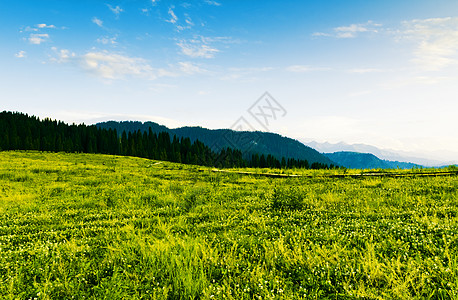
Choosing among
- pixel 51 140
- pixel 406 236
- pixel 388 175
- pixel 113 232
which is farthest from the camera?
pixel 51 140

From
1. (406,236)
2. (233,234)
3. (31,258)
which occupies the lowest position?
(31,258)

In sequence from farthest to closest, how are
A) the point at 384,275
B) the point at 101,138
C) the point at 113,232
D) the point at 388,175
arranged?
1. the point at 101,138
2. the point at 388,175
3. the point at 113,232
4. the point at 384,275

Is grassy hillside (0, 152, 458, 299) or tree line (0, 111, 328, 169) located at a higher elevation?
tree line (0, 111, 328, 169)

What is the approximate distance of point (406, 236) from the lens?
17.3 ft

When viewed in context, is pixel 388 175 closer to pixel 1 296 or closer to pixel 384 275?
pixel 384 275

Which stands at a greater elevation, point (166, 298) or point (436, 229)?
point (436, 229)

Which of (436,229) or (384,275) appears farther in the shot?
(436,229)

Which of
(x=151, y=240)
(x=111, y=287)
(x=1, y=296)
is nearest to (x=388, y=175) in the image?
(x=151, y=240)

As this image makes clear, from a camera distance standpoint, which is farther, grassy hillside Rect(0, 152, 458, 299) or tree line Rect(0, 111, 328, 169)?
tree line Rect(0, 111, 328, 169)

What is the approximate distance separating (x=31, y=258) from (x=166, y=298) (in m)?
3.96

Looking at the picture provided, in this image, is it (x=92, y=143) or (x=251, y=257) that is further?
(x=92, y=143)

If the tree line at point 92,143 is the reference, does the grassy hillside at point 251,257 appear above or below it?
below

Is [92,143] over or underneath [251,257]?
over

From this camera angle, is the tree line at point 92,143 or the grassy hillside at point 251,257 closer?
the grassy hillside at point 251,257
